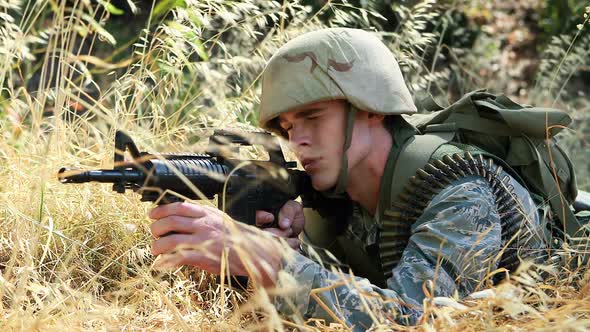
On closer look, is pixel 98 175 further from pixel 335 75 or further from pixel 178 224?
pixel 335 75

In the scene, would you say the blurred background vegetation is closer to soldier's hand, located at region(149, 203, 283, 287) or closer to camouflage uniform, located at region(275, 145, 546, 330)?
soldier's hand, located at region(149, 203, 283, 287)

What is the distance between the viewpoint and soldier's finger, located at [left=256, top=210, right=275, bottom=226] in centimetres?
314

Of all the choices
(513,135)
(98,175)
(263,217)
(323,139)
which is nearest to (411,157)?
(323,139)

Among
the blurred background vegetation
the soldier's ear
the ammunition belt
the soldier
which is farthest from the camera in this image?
the blurred background vegetation

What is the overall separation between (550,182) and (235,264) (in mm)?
1305

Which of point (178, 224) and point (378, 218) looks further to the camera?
point (378, 218)

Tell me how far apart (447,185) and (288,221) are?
2.08 ft

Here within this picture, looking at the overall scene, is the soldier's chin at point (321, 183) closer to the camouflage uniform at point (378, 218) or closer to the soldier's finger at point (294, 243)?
the camouflage uniform at point (378, 218)

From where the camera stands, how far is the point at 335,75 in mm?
3102

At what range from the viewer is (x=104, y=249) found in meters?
3.50

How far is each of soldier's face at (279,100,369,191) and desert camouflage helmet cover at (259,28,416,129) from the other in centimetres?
8

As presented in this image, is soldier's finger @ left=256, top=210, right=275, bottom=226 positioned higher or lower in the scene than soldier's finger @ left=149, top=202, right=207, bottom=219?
lower

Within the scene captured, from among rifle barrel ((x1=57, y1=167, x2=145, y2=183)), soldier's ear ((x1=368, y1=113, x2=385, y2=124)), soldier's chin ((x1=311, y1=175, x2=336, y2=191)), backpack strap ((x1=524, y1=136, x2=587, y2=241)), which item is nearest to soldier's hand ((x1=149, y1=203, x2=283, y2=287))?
rifle barrel ((x1=57, y1=167, x2=145, y2=183))

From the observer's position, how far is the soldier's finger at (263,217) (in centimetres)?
314
